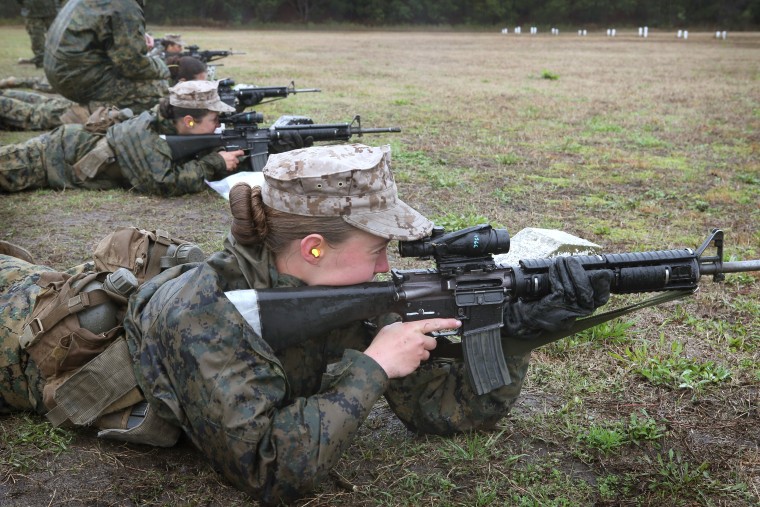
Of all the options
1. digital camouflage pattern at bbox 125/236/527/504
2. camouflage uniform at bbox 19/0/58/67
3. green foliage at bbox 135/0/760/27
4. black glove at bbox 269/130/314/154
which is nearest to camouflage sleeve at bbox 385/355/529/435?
digital camouflage pattern at bbox 125/236/527/504

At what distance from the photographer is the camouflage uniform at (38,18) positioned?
18.4 m

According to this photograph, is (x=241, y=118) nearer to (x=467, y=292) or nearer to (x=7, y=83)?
(x=467, y=292)

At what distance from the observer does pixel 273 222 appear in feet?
8.77

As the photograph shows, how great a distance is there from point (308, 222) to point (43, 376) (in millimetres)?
1562

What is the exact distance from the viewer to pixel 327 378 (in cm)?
284

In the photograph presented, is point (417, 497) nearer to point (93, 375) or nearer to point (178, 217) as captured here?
point (93, 375)

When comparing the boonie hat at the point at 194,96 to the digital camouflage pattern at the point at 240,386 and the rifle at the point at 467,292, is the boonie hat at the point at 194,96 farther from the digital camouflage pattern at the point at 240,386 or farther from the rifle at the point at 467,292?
the rifle at the point at 467,292

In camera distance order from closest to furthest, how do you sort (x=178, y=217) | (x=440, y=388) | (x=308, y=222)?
(x=308, y=222), (x=440, y=388), (x=178, y=217)

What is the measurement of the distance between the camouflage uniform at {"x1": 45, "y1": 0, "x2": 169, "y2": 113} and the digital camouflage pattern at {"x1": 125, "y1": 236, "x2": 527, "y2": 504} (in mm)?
7854

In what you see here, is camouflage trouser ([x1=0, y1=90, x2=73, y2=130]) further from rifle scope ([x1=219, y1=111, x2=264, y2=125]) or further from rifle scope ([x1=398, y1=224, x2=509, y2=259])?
rifle scope ([x1=398, y1=224, x2=509, y2=259])

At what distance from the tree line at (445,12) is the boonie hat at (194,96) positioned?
47.2 metres

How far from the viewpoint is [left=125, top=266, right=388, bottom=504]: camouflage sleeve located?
2.54 metres

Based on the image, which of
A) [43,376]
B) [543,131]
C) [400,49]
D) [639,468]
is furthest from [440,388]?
[400,49]

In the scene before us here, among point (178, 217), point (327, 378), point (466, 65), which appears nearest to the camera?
point (327, 378)
